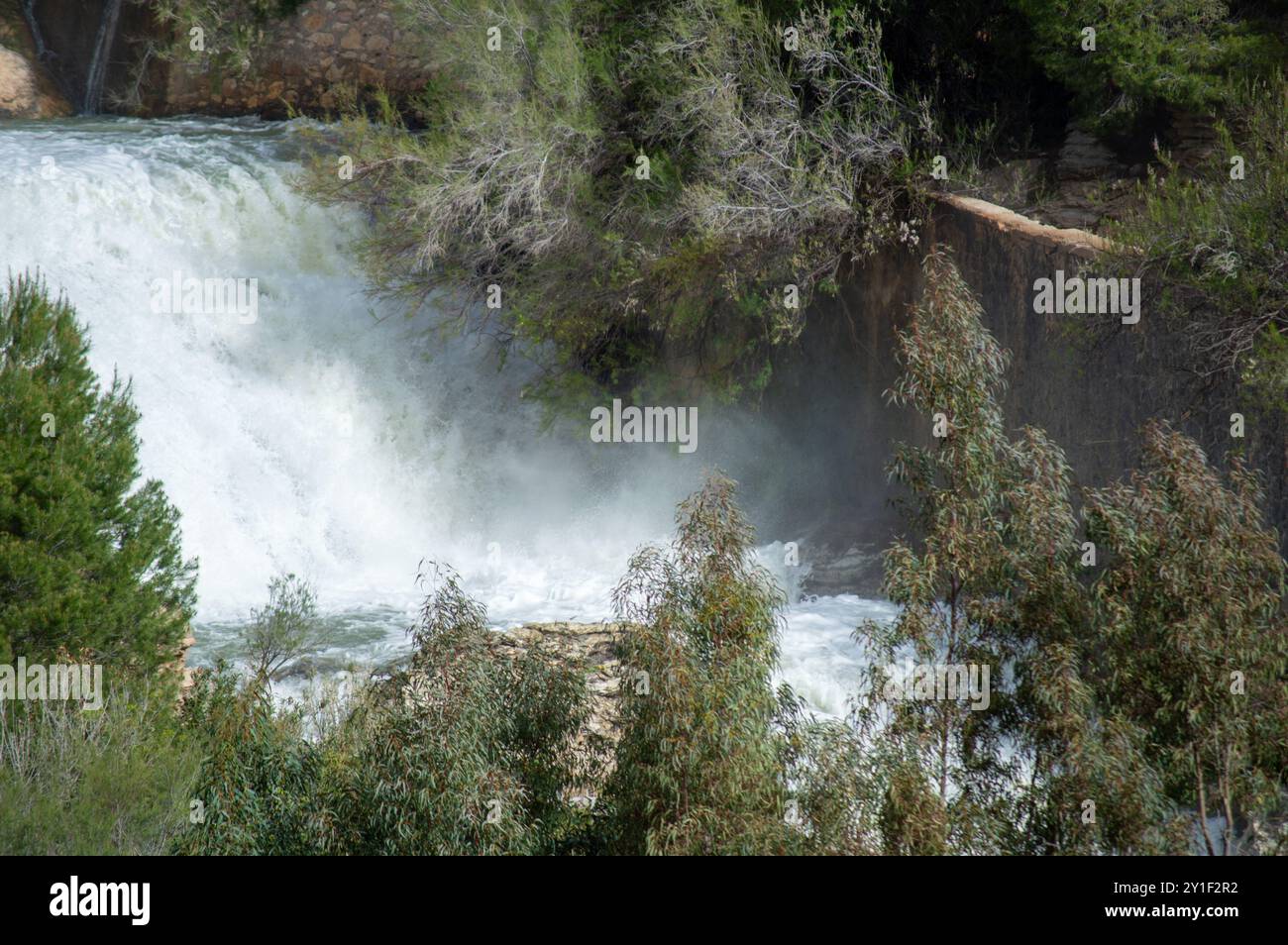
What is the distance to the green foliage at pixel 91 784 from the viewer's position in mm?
9188

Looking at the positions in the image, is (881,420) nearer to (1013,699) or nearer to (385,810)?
(1013,699)

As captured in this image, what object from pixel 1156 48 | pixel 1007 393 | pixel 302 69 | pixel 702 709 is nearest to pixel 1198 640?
pixel 702 709

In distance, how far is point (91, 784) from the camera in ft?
31.2

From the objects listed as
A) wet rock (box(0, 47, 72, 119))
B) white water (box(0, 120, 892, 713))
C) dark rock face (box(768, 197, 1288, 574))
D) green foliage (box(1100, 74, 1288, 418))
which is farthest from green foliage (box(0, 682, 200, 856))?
wet rock (box(0, 47, 72, 119))

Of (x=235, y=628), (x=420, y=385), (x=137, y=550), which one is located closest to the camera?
(x=137, y=550)

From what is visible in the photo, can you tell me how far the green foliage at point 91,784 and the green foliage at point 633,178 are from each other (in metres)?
9.02

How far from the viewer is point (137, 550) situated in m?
12.4

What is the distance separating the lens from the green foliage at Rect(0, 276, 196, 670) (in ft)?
37.7

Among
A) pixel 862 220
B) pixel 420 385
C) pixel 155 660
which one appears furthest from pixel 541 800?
pixel 420 385

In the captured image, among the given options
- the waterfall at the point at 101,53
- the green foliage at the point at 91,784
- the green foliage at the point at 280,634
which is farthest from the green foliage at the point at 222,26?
the green foliage at the point at 91,784

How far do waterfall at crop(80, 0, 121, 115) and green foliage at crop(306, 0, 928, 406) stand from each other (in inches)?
276

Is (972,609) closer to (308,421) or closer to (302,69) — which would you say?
(308,421)

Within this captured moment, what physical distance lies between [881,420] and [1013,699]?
27.8ft

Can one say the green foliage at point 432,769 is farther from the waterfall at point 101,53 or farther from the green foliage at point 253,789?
the waterfall at point 101,53
